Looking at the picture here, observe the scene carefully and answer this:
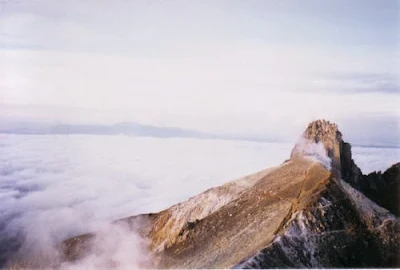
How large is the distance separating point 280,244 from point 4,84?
10.6ft

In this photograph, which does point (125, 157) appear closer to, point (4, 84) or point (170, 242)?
point (170, 242)

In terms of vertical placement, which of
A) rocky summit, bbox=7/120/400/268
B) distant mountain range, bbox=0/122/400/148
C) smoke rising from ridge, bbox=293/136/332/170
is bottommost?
rocky summit, bbox=7/120/400/268

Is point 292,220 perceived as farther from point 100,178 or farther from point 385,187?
point 100,178

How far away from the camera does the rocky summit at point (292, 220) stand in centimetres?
650

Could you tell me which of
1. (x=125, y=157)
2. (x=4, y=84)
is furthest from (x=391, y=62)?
(x=4, y=84)

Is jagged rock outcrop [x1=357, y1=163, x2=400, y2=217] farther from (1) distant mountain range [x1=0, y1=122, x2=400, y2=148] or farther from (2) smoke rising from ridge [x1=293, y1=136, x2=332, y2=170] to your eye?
(2) smoke rising from ridge [x1=293, y1=136, x2=332, y2=170]

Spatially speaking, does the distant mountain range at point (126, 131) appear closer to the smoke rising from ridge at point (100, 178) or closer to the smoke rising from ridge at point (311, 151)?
the smoke rising from ridge at point (100, 178)

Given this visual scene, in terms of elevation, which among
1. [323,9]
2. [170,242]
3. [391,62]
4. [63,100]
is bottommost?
[170,242]

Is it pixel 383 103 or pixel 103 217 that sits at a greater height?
pixel 383 103

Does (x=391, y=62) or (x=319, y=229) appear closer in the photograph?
(x=319, y=229)

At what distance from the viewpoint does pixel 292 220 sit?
660 cm

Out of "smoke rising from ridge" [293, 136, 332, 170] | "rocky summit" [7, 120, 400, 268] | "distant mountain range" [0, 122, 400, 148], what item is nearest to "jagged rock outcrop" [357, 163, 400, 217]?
"rocky summit" [7, 120, 400, 268]

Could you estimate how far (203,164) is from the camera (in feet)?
22.8

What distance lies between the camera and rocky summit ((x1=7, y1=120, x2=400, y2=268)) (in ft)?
21.3
